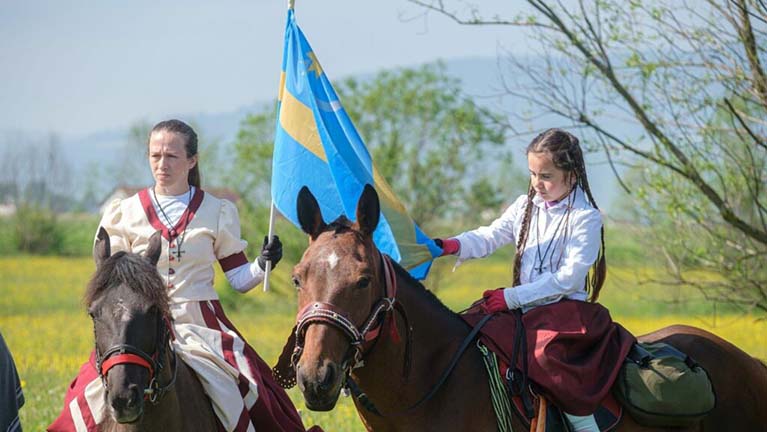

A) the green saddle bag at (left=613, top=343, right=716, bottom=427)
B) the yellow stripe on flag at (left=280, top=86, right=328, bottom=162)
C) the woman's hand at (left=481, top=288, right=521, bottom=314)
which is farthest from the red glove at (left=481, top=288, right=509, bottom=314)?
the yellow stripe on flag at (left=280, top=86, right=328, bottom=162)

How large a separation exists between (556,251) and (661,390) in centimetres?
97

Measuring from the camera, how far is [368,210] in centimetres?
512

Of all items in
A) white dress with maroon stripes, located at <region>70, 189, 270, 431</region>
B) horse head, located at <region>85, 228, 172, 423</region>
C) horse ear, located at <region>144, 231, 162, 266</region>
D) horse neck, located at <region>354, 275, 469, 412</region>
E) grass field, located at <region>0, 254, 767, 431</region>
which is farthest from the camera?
grass field, located at <region>0, 254, 767, 431</region>

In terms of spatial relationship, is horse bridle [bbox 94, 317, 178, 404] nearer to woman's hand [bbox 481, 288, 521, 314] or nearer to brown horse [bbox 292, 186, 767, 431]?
brown horse [bbox 292, 186, 767, 431]

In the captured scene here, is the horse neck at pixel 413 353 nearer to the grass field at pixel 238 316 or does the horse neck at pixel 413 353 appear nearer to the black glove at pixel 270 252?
the black glove at pixel 270 252

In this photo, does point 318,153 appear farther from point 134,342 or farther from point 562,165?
point 134,342

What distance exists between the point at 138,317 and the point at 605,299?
104 feet

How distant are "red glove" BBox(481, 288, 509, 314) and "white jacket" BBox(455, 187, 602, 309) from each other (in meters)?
0.05

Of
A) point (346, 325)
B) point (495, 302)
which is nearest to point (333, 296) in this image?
A: point (346, 325)

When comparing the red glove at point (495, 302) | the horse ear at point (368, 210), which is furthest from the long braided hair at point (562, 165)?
the horse ear at point (368, 210)

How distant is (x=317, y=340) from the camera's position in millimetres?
4652

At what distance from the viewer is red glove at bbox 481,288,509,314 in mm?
5727

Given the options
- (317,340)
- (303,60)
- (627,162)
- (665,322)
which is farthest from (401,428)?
(665,322)

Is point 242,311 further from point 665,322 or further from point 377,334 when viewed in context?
point 377,334
